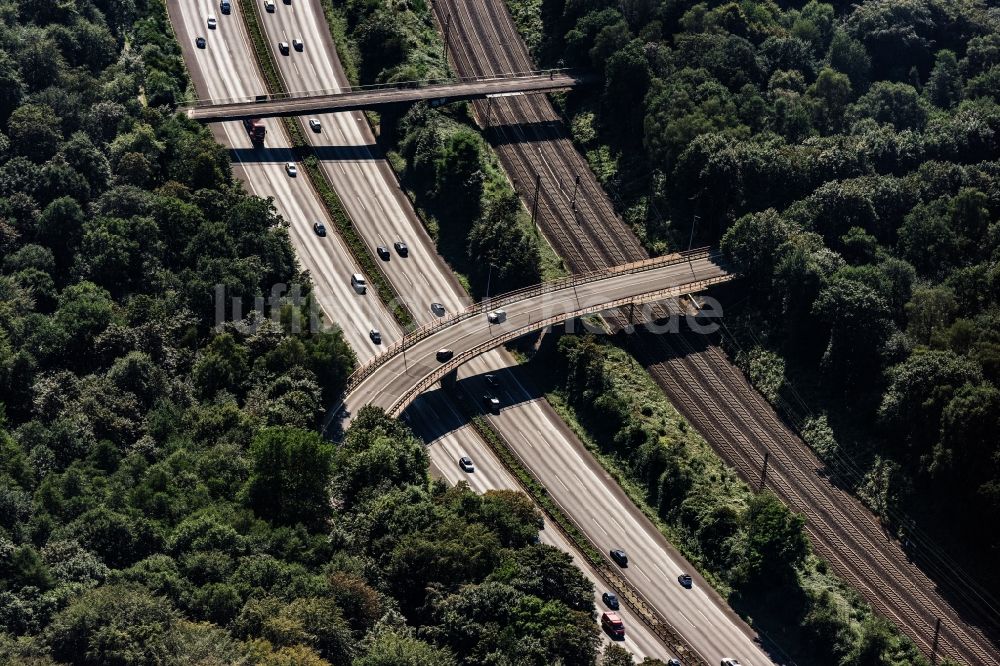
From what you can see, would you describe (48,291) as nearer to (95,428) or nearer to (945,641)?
(95,428)

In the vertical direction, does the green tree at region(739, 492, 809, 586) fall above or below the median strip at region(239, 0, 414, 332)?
below

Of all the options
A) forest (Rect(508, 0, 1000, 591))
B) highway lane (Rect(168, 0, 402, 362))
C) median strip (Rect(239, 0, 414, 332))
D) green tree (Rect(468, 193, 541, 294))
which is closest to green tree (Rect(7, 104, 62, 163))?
highway lane (Rect(168, 0, 402, 362))

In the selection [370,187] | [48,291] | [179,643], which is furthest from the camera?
[370,187]

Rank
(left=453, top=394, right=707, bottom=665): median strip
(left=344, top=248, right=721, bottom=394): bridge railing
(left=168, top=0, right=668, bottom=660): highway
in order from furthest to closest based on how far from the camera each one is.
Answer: (left=168, top=0, right=668, bottom=660): highway, (left=344, top=248, right=721, bottom=394): bridge railing, (left=453, top=394, right=707, bottom=665): median strip

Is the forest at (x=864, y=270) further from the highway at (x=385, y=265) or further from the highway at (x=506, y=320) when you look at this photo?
the highway at (x=385, y=265)

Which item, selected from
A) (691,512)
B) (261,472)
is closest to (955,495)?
(691,512)

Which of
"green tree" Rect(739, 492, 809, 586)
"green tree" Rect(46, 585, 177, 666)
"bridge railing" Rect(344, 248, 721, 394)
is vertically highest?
"bridge railing" Rect(344, 248, 721, 394)

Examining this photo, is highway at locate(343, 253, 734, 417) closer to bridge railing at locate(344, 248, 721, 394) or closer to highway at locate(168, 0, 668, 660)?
bridge railing at locate(344, 248, 721, 394)
